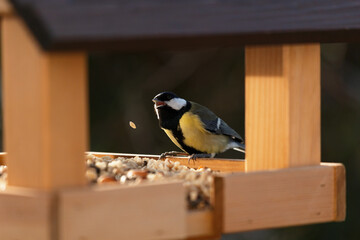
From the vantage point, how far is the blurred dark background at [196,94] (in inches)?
228

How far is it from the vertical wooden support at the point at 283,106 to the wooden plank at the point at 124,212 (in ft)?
1.45

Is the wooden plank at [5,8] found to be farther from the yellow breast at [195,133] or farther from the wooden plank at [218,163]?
the yellow breast at [195,133]

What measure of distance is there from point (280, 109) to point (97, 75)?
3.75 m

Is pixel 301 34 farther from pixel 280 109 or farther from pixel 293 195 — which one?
pixel 293 195

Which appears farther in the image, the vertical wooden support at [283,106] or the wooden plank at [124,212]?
the vertical wooden support at [283,106]

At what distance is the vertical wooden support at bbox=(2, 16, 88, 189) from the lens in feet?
6.22

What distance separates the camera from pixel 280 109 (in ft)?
7.80

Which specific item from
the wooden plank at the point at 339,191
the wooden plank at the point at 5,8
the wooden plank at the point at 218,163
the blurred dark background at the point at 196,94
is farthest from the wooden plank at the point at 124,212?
the blurred dark background at the point at 196,94

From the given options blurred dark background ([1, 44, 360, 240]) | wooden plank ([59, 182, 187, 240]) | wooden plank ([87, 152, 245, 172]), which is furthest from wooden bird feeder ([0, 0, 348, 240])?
blurred dark background ([1, 44, 360, 240])

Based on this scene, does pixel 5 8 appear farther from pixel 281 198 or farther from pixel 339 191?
pixel 339 191

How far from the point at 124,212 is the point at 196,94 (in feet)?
13.5

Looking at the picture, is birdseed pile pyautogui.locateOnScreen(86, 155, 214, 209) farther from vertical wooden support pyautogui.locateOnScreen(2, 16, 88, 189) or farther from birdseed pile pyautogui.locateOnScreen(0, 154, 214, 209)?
vertical wooden support pyautogui.locateOnScreen(2, 16, 88, 189)

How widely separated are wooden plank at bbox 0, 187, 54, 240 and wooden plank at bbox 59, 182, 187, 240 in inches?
1.2

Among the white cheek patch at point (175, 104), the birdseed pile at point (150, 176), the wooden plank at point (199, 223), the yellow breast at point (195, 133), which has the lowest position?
the wooden plank at point (199, 223)
